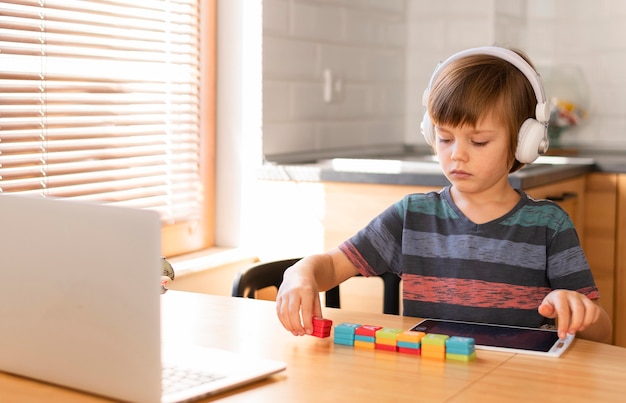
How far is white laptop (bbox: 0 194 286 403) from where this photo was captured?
931 millimetres

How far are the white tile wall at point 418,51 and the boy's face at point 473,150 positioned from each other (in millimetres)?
1405

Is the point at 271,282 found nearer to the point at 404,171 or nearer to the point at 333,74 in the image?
the point at 404,171

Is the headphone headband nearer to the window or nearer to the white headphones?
the white headphones

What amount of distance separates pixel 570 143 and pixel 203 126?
155 cm

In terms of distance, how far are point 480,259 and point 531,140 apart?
23cm

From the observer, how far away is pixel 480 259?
163 cm

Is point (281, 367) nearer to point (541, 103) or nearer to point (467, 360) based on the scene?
point (467, 360)

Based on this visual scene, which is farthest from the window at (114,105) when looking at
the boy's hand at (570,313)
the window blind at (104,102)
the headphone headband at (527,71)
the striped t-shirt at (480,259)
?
the boy's hand at (570,313)

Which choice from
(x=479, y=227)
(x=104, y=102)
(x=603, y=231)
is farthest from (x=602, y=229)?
(x=104, y=102)

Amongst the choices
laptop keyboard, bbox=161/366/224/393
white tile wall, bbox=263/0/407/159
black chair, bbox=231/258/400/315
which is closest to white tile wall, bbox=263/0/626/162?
white tile wall, bbox=263/0/407/159

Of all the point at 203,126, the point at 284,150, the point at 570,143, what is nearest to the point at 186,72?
the point at 203,126

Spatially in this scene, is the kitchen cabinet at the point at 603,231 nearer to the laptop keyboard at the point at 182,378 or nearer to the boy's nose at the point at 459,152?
the boy's nose at the point at 459,152

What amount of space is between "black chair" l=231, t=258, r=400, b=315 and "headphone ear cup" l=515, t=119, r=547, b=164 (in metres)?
0.49

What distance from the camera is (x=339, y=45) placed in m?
3.13
